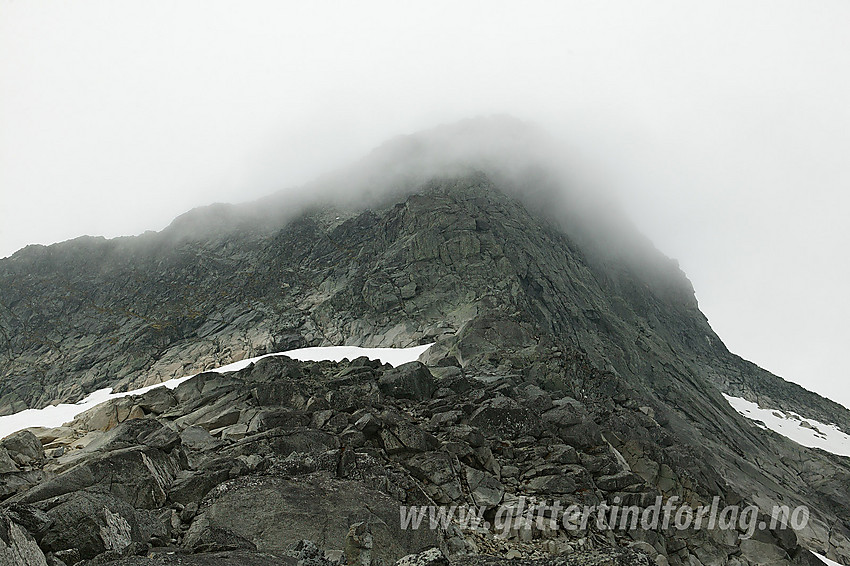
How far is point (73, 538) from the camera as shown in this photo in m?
8.64

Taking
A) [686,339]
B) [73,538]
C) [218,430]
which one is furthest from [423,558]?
[686,339]

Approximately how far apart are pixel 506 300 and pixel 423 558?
36932 millimetres

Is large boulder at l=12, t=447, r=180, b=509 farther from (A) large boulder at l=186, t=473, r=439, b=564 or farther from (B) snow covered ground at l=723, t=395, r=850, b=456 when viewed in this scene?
(B) snow covered ground at l=723, t=395, r=850, b=456

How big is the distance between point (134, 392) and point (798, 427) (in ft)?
266

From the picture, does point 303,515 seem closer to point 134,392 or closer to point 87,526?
point 87,526

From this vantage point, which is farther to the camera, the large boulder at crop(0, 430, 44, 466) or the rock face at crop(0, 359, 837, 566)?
the large boulder at crop(0, 430, 44, 466)

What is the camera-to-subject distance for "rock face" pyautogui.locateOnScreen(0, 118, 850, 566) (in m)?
12.6

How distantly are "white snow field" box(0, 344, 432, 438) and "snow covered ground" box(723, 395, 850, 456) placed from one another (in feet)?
184

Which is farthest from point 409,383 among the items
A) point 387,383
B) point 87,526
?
point 87,526

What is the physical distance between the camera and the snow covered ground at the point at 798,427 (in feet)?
230

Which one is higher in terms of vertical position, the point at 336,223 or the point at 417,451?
the point at 336,223

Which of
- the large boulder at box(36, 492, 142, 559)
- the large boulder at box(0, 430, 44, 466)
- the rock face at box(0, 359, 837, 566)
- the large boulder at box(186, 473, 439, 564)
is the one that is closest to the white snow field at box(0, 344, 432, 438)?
the rock face at box(0, 359, 837, 566)

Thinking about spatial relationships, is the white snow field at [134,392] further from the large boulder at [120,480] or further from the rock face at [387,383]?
the large boulder at [120,480]

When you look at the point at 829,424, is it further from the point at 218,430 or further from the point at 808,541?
the point at 218,430
